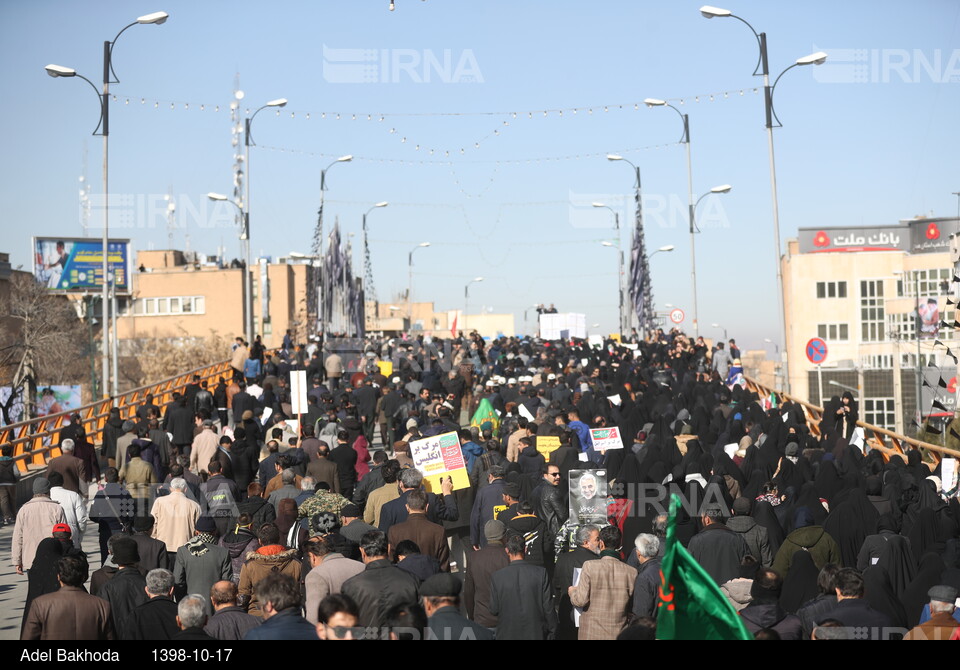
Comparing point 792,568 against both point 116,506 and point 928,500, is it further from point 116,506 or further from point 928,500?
point 116,506

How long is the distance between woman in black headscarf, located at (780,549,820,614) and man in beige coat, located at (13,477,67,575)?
6.49 metres

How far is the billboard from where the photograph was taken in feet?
251

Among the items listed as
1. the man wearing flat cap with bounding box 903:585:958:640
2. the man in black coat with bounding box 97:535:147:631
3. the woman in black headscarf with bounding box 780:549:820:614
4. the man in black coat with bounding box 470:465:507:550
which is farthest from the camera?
the man in black coat with bounding box 470:465:507:550

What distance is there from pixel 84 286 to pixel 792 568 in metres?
74.0

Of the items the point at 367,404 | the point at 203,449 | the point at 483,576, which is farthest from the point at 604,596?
the point at 367,404

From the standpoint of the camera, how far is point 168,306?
101 meters

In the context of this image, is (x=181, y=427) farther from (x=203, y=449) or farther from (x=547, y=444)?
(x=547, y=444)

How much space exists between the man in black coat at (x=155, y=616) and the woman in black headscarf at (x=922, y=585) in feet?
16.5

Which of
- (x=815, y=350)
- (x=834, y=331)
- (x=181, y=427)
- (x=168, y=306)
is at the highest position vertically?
(x=168, y=306)

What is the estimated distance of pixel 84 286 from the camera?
7781 cm

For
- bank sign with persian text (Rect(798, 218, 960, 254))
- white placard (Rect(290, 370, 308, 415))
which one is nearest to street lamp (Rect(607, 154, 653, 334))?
white placard (Rect(290, 370, 308, 415))

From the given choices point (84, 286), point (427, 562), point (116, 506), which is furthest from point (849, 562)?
point (84, 286)

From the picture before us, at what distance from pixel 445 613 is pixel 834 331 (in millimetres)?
88866
